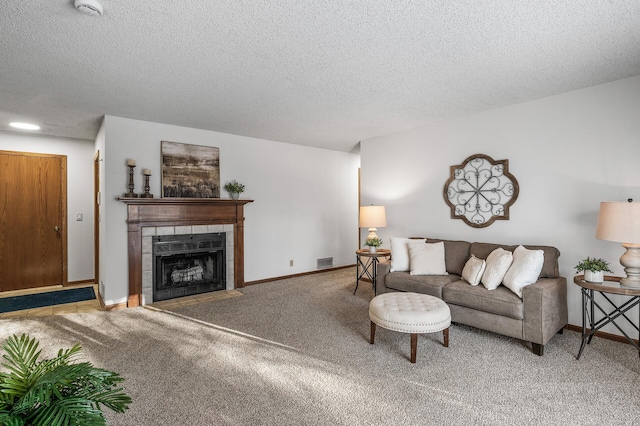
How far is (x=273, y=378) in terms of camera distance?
93.0 inches

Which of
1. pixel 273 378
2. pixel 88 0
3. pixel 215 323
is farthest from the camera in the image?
pixel 215 323

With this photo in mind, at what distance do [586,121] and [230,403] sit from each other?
406 centimetres

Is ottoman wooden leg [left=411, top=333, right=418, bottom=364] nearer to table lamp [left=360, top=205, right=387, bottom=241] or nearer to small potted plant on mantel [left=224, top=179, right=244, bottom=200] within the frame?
table lamp [left=360, top=205, right=387, bottom=241]

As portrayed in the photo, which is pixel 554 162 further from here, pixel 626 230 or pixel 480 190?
pixel 626 230

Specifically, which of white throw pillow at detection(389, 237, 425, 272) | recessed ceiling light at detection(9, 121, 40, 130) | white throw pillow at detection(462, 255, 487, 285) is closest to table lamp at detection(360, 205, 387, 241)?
white throw pillow at detection(389, 237, 425, 272)

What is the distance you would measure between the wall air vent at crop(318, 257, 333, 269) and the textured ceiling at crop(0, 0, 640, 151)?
9.87 ft

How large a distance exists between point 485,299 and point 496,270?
31 centimetres

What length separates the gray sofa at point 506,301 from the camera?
2746mm

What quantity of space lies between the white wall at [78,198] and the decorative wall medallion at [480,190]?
5.72 meters

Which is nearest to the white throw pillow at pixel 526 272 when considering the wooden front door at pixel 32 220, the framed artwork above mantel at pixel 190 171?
the framed artwork above mantel at pixel 190 171

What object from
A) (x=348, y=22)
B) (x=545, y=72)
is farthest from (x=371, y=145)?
(x=348, y=22)

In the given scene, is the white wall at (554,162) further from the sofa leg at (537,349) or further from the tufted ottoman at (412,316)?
the tufted ottoman at (412,316)

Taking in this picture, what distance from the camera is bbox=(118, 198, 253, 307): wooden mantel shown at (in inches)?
163

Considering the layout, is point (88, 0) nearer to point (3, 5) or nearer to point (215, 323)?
point (3, 5)
